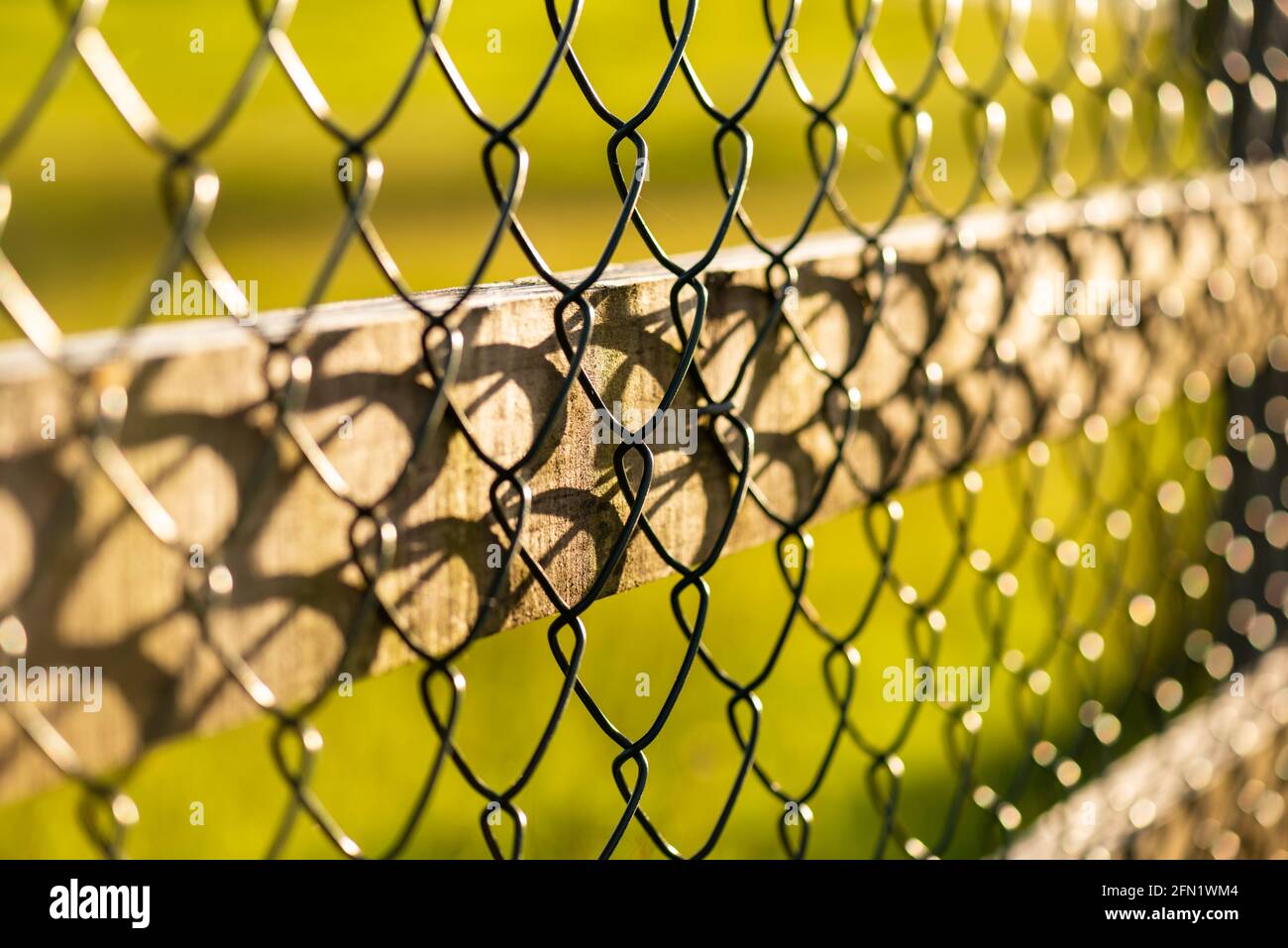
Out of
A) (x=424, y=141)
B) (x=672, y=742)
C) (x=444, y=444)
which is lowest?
(x=672, y=742)

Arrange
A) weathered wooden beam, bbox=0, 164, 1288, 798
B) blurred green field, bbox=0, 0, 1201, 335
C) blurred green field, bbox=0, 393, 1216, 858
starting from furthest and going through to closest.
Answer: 1. blurred green field, bbox=0, 0, 1201, 335
2. blurred green field, bbox=0, 393, 1216, 858
3. weathered wooden beam, bbox=0, 164, 1288, 798

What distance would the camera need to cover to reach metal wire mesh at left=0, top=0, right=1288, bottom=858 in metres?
0.69

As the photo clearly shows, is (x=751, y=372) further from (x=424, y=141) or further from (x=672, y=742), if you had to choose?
(x=424, y=141)

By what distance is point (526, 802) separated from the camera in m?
2.27

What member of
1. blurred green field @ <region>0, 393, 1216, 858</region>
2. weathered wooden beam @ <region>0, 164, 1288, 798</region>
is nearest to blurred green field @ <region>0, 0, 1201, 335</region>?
blurred green field @ <region>0, 393, 1216, 858</region>

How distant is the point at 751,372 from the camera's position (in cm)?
111

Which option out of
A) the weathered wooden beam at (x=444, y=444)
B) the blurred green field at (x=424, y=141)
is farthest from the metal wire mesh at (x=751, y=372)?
the blurred green field at (x=424, y=141)

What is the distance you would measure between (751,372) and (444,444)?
0.37m

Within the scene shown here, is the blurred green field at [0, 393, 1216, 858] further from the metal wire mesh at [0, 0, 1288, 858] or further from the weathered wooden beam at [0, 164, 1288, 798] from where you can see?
the weathered wooden beam at [0, 164, 1288, 798]

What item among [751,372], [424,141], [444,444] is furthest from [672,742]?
[424,141]

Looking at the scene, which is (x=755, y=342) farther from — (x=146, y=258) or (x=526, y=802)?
(x=146, y=258)

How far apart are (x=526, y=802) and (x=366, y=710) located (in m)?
0.65

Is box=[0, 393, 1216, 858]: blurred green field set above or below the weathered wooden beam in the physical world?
below

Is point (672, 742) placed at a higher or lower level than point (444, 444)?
lower
